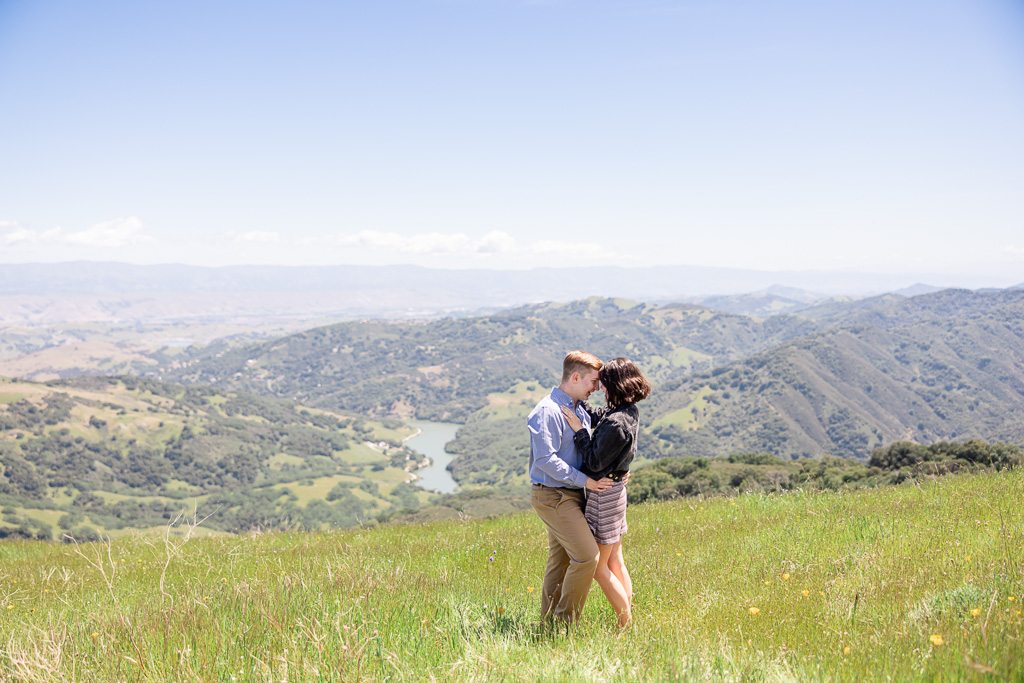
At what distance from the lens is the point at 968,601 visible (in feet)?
12.5

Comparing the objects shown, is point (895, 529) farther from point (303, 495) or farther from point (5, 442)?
point (5, 442)

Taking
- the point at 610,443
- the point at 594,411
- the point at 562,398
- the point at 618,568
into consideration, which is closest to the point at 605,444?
the point at 610,443

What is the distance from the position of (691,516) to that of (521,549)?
12.3 feet

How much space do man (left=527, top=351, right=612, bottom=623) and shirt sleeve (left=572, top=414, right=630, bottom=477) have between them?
13cm

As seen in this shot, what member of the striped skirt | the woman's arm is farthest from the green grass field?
the woman's arm

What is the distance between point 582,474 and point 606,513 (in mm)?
485

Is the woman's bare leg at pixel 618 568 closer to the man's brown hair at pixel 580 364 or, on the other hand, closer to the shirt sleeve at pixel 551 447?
the shirt sleeve at pixel 551 447

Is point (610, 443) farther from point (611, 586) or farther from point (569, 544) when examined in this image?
point (611, 586)

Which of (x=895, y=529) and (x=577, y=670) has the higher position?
(x=577, y=670)

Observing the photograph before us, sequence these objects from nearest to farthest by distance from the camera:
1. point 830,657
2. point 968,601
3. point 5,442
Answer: point 830,657, point 968,601, point 5,442

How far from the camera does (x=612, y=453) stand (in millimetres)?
4121

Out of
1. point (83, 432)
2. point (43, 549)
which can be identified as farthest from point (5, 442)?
point (43, 549)

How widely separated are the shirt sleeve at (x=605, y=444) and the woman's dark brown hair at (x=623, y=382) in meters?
0.20

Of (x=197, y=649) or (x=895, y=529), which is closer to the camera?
(x=197, y=649)
